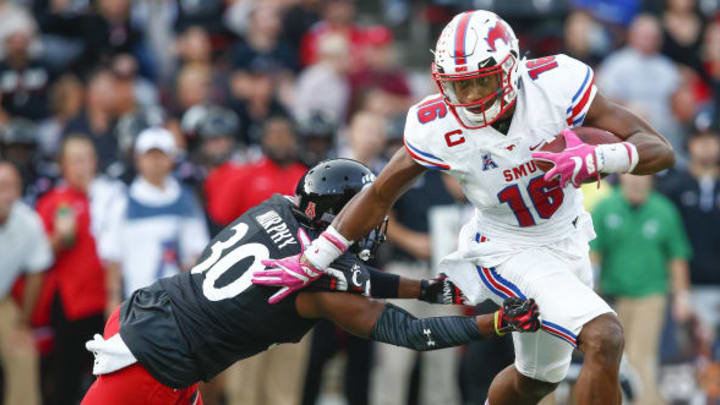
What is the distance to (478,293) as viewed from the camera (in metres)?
5.14

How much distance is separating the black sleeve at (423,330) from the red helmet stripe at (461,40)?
1049 mm

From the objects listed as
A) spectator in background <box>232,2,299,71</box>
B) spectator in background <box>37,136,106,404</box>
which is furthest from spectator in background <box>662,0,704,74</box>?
spectator in background <box>37,136,106,404</box>

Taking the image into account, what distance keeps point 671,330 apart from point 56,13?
6170 millimetres

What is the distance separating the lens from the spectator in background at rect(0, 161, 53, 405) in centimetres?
770

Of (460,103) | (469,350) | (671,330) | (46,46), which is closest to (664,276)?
(671,330)

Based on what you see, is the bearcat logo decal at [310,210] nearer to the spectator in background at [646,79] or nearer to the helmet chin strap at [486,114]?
the helmet chin strap at [486,114]

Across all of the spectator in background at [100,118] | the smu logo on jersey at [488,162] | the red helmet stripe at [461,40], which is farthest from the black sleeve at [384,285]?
the spectator in background at [100,118]

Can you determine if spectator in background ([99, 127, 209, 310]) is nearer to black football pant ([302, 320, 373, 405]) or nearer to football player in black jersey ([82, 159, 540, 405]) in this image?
black football pant ([302, 320, 373, 405])

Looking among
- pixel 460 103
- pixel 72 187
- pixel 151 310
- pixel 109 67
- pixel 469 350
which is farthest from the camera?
pixel 109 67

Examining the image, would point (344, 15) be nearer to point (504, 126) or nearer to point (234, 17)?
point (234, 17)

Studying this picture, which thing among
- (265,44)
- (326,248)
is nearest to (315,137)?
(265,44)

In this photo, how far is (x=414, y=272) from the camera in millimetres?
8211

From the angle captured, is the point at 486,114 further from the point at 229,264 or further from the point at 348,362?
the point at 348,362

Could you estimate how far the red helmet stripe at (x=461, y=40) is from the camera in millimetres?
4555
